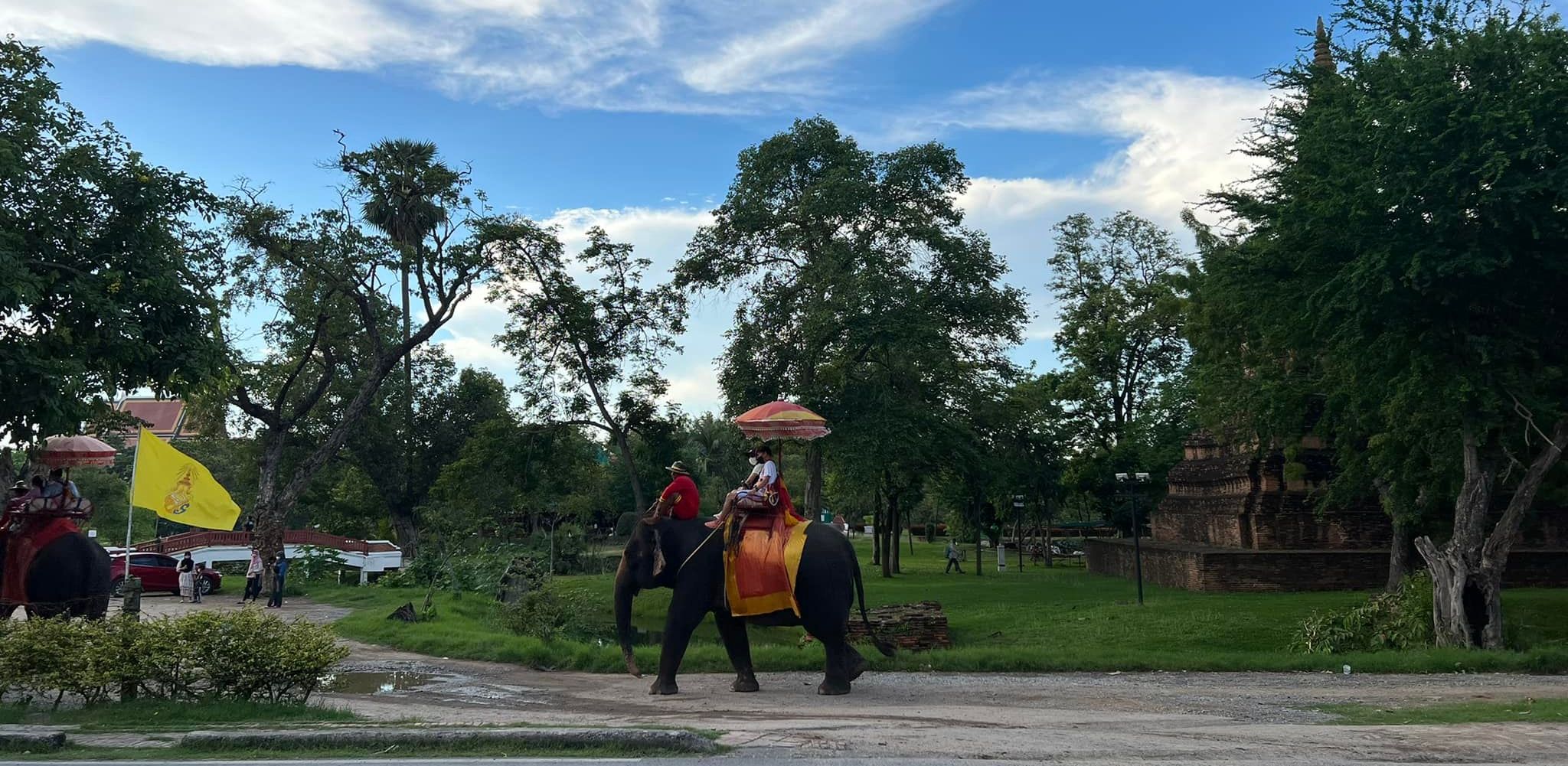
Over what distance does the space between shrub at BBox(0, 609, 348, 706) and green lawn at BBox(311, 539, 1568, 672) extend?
5.76 m

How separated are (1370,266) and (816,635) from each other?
1133cm

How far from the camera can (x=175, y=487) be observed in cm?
1838

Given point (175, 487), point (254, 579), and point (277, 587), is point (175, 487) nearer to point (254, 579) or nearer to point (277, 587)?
point (277, 587)

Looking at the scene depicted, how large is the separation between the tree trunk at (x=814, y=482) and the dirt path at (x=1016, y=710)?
55.5 ft

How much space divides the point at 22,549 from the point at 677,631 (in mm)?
9135

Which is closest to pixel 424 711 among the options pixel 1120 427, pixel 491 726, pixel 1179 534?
pixel 491 726

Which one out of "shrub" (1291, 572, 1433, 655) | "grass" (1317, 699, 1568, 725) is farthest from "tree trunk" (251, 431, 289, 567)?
"grass" (1317, 699, 1568, 725)

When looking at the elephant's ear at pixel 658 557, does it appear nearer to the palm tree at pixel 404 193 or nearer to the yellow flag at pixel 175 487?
the yellow flag at pixel 175 487

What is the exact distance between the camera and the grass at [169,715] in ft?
34.9

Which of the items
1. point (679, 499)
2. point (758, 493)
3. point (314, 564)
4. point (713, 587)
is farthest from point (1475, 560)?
point (314, 564)

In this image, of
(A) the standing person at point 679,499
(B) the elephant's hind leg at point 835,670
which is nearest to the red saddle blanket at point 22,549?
(A) the standing person at point 679,499

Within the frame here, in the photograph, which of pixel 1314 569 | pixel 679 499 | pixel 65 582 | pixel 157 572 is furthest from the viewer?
pixel 157 572

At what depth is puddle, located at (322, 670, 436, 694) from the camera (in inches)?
553

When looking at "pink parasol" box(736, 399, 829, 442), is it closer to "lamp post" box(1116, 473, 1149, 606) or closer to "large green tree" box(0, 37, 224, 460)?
"large green tree" box(0, 37, 224, 460)
